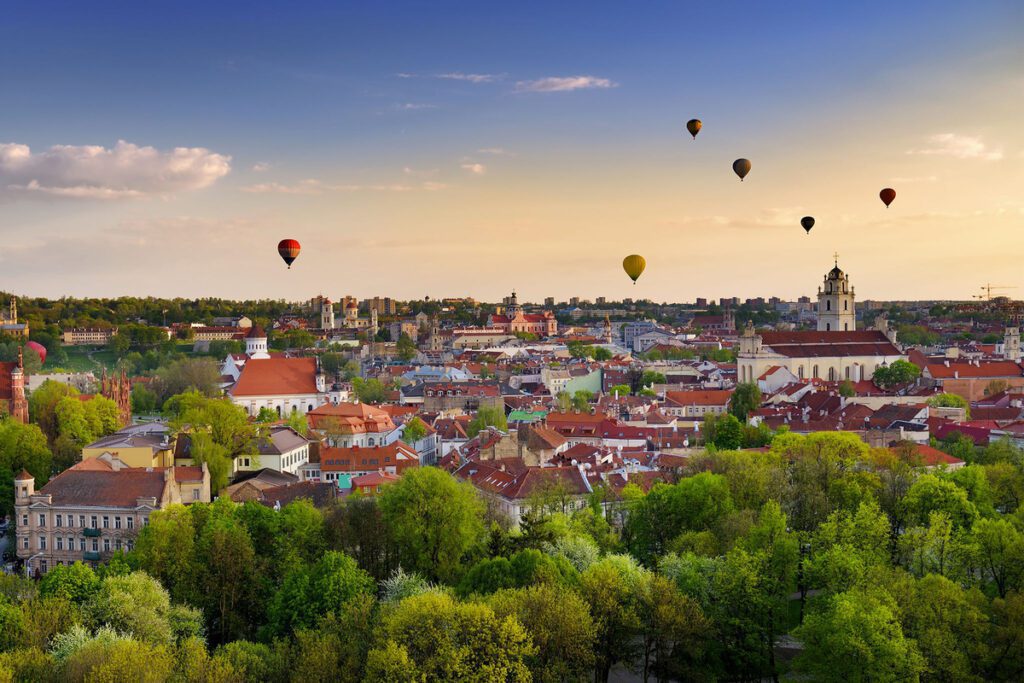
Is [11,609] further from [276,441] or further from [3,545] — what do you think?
[276,441]

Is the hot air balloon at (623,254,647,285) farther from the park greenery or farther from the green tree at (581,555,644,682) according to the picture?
the green tree at (581,555,644,682)

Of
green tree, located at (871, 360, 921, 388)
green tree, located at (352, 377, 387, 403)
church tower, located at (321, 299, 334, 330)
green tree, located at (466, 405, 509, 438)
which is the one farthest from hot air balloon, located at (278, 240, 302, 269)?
church tower, located at (321, 299, 334, 330)

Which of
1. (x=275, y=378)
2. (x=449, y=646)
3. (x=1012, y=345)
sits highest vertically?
(x=1012, y=345)

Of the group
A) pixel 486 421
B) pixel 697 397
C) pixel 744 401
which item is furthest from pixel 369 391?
pixel 744 401

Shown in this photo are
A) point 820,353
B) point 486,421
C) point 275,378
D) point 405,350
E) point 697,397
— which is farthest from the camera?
point 405,350

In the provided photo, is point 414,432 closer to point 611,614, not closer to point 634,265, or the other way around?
point 634,265

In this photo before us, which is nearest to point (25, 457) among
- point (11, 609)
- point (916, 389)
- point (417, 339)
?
point (11, 609)

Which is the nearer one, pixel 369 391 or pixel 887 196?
pixel 887 196
